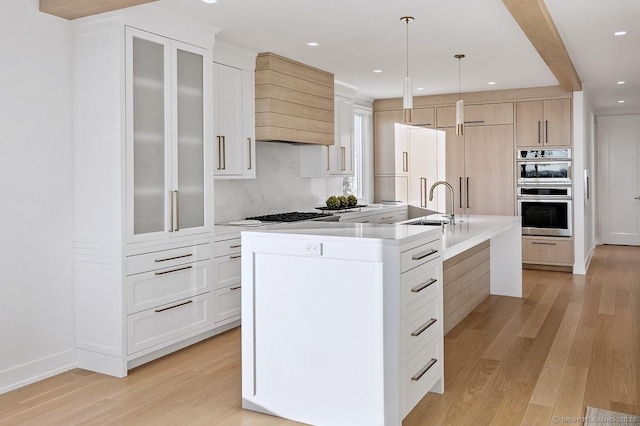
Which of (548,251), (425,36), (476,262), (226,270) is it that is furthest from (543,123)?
(226,270)

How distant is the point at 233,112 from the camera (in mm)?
4730

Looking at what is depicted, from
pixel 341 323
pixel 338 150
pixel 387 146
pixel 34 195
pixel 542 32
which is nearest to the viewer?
pixel 341 323

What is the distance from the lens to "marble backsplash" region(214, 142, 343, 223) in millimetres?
5117

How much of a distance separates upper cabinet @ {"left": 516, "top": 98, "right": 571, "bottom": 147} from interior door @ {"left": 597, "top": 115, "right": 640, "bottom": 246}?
11.5 feet

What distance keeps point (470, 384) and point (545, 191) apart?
4.59m

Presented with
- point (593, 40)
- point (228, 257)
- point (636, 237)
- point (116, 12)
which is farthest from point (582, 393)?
point (636, 237)

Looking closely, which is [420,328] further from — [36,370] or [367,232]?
[36,370]

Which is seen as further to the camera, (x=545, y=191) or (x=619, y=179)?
(x=619, y=179)

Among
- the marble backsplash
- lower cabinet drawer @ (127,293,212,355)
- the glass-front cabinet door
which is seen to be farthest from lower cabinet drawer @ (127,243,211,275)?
the marble backsplash

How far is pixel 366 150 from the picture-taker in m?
7.96

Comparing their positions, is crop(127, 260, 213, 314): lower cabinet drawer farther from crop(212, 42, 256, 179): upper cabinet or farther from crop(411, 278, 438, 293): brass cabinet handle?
crop(411, 278, 438, 293): brass cabinet handle

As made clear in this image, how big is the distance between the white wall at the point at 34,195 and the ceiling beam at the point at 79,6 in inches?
3.0

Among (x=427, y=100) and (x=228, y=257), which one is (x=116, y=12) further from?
(x=427, y=100)

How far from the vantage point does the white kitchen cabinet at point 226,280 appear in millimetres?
4199
